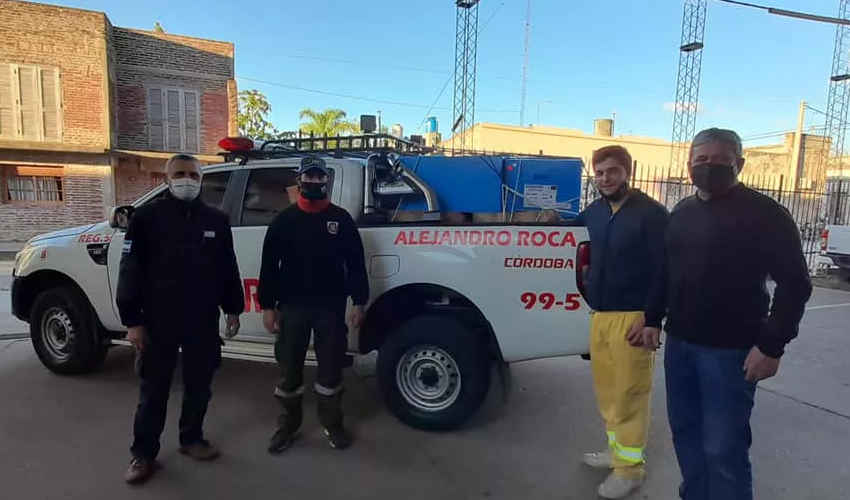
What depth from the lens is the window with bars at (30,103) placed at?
1530 cm

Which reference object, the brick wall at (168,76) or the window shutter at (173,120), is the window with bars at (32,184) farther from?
the window shutter at (173,120)

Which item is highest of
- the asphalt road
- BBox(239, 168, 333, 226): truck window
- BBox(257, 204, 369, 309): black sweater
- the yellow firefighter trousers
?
BBox(239, 168, 333, 226): truck window

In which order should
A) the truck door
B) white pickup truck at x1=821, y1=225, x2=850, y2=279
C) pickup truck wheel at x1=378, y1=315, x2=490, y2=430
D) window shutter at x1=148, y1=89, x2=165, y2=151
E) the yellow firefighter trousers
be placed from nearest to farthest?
the yellow firefighter trousers < pickup truck wheel at x1=378, y1=315, x2=490, y2=430 < the truck door < white pickup truck at x1=821, y1=225, x2=850, y2=279 < window shutter at x1=148, y1=89, x2=165, y2=151

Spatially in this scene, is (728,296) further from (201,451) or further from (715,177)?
(201,451)

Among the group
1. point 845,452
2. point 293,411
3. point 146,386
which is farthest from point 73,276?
point 845,452

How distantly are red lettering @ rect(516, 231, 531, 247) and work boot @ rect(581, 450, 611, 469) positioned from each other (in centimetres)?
138

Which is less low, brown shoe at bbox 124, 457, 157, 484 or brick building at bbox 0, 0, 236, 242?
brick building at bbox 0, 0, 236, 242

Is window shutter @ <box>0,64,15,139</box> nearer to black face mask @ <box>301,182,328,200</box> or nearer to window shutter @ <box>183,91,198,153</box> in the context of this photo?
window shutter @ <box>183,91,198,153</box>

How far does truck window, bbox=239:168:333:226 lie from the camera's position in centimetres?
370

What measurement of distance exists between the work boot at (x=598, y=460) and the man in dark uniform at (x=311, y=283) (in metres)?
1.60

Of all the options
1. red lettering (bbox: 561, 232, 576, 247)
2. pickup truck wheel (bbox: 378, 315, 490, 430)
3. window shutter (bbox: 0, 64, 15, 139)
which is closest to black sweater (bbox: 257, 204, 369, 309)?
pickup truck wheel (bbox: 378, 315, 490, 430)

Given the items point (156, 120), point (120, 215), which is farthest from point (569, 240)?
point (156, 120)

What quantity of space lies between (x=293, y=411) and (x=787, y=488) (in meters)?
2.93

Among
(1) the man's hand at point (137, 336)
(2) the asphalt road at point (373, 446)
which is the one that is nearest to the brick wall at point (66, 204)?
(2) the asphalt road at point (373, 446)
